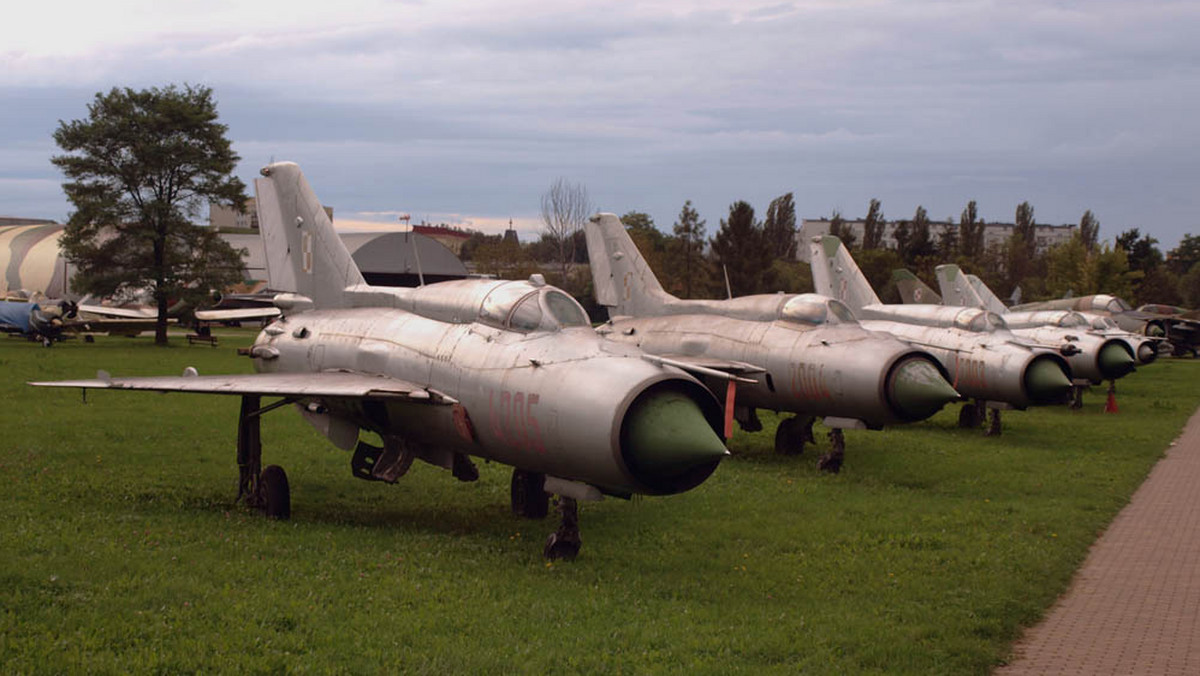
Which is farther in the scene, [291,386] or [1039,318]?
[1039,318]

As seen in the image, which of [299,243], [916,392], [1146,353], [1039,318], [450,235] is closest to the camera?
[299,243]

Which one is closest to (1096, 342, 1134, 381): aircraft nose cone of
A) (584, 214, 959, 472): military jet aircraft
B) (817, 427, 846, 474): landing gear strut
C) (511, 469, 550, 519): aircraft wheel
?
(584, 214, 959, 472): military jet aircraft

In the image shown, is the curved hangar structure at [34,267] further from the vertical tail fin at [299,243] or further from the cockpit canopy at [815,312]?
the cockpit canopy at [815,312]

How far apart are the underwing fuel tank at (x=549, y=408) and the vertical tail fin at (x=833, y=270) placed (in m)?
16.3

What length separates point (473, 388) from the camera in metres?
11.3

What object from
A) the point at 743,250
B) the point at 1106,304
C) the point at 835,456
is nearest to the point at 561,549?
the point at 835,456

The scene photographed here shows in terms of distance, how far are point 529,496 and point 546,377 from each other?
315 cm

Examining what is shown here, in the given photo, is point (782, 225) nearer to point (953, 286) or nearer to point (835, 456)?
point (953, 286)

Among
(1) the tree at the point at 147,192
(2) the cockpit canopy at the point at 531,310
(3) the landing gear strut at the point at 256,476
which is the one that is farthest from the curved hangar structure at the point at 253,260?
(2) the cockpit canopy at the point at 531,310

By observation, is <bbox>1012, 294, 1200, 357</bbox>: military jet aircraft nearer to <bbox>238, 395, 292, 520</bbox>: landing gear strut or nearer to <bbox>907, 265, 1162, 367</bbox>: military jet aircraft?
<bbox>907, 265, 1162, 367</bbox>: military jet aircraft

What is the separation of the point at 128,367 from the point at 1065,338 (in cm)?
2972

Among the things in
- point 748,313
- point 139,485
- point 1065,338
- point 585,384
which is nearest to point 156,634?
point 585,384

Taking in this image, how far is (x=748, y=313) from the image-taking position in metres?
19.8

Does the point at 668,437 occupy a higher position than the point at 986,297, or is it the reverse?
the point at 986,297
